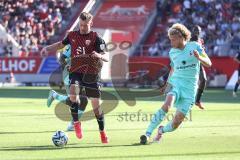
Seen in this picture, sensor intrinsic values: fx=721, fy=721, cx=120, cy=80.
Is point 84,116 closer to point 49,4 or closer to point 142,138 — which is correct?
point 142,138

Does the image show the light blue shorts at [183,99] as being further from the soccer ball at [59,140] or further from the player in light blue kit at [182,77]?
the soccer ball at [59,140]

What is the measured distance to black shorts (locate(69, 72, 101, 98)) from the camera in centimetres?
1390

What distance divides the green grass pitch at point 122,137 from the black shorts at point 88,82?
0.95 m

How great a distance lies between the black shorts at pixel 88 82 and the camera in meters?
13.9

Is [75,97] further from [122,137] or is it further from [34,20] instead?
[34,20]

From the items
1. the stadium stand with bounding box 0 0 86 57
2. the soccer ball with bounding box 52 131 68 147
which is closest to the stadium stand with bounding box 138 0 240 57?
the stadium stand with bounding box 0 0 86 57

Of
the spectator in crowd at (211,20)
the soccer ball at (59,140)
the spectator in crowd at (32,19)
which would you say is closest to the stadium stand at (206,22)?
the spectator in crowd at (211,20)

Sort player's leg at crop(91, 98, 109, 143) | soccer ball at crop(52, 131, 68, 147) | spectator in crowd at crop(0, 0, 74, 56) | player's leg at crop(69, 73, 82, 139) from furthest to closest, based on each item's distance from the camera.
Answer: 1. spectator in crowd at crop(0, 0, 74, 56)
2. player's leg at crop(69, 73, 82, 139)
3. player's leg at crop(91, 98, 109, 143)
4. soccer ball at crop(52, 131, 68, 147)

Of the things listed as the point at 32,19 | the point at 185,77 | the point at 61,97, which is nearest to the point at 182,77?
the point at 185,77

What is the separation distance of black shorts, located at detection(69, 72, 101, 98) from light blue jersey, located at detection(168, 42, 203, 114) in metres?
1.55

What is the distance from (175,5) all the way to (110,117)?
28.2m

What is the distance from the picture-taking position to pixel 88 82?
549 inches

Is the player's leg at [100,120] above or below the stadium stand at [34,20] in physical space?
below

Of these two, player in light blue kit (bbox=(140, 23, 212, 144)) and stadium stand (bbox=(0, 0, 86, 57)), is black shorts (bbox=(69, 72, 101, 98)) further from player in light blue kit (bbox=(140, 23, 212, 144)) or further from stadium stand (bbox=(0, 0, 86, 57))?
stadium stand (bbox=(0, 0, 86, 57))
